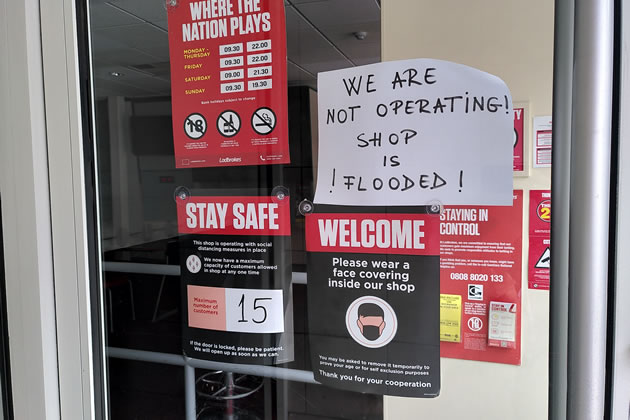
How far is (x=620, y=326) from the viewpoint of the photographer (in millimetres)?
592

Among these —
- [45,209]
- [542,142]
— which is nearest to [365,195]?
[542,142]

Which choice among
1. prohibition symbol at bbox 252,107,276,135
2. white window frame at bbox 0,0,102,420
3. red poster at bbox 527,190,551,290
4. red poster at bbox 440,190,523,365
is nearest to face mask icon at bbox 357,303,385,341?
red poster at bbox 440,190,523,365

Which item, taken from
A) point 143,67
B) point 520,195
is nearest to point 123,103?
point 143,67

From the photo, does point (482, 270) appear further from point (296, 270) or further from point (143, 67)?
point (143, 67)

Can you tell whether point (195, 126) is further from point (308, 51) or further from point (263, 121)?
point (308, 51)

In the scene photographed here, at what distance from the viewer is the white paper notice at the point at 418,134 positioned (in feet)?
2.57

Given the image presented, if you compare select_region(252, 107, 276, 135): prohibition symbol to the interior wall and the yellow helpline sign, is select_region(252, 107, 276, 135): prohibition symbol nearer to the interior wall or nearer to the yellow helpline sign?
the interior wall

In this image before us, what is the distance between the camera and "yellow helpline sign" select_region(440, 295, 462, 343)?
0.96 meters

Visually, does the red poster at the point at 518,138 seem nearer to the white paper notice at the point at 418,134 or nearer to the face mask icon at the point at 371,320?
the white paper notice at the point at 418,134

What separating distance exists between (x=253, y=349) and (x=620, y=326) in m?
0.66

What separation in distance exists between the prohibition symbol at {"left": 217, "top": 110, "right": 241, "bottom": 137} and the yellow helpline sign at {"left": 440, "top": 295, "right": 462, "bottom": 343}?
1.79 feet

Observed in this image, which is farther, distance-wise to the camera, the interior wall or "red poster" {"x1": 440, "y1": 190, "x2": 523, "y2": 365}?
"red poster" {"x1": 440, "y1": 190, "x2": 523, "y2": 365}

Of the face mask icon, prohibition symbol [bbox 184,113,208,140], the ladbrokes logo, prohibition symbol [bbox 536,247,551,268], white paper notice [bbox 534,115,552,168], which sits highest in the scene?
prohibition symbol [bbox 184,113,208,140]

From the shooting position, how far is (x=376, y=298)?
2.85ft
